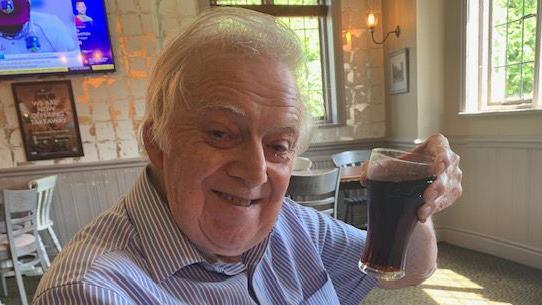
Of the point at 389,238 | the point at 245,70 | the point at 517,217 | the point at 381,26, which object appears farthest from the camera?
the point at 381,26

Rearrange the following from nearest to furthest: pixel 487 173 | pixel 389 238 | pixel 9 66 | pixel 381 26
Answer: pixel 389 238 → pixel 487 173 → pixel 9 66 → pixel 381 26

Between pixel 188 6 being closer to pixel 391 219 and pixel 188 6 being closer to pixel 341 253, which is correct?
pixel 341 253

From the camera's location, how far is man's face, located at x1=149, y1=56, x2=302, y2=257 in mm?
633

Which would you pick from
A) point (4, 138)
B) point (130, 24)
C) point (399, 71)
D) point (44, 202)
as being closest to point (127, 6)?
point (130, 24)

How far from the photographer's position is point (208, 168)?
0.63 meters

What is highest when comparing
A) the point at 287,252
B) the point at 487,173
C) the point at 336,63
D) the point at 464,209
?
the point at 336,63

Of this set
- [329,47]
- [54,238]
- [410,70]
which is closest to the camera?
[54,238]

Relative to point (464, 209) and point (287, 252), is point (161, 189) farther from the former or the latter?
point (464, 209)

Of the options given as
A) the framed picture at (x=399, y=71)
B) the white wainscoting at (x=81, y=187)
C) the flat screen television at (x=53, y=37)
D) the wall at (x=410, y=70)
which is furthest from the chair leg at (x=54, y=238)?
the framed picture at (x=399, y=71)

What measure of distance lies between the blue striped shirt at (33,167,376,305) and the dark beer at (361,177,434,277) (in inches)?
7.0

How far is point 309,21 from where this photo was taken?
417 cm

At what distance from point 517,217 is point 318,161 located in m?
2.06

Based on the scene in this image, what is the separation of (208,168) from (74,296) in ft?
0.94

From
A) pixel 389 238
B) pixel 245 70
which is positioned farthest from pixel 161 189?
pixel 389 238
